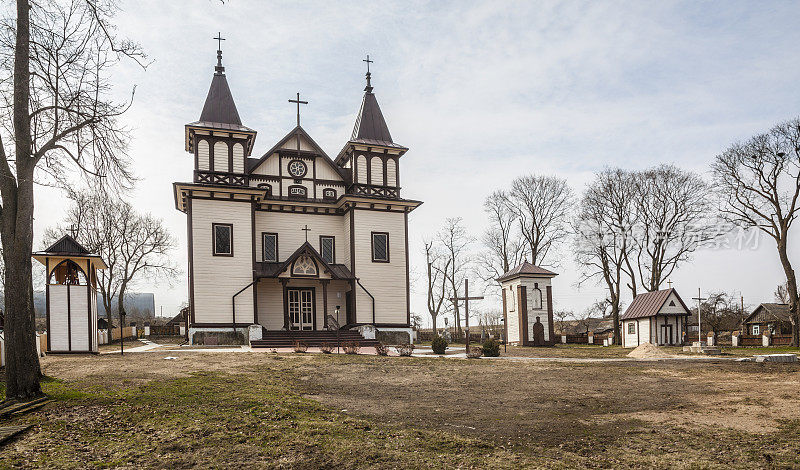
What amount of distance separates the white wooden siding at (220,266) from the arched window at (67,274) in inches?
248

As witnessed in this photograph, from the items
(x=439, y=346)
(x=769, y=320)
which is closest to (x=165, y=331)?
(x=439, y=346)

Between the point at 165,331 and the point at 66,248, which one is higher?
the point at 66,248

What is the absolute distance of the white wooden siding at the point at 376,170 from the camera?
105 feet

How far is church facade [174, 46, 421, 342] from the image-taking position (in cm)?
2816

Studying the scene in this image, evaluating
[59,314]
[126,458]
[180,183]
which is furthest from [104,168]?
[180,183]

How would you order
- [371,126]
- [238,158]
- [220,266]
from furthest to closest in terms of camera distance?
[371,126], [238,158], [220,266]

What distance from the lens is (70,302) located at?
20.3 meters

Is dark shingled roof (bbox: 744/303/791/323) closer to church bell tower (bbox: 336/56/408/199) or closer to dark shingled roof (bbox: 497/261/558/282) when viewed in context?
dark shingled roof (bbox: 497/261/558/282)

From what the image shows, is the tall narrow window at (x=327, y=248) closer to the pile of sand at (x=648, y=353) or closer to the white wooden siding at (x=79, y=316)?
the white wooden siding at (x=79, y=316)

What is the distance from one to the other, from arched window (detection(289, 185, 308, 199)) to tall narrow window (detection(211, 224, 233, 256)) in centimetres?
395

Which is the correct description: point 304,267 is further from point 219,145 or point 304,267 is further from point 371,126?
point 371,126

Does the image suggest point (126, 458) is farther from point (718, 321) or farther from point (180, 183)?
point (718, 321)

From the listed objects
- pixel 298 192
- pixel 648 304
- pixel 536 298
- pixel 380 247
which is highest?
pixel 298 192

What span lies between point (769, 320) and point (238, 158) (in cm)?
4840
